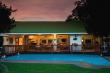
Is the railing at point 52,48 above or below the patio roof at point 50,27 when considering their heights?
below

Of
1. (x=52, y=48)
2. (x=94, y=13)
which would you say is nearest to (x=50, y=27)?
(x=52, y=48)

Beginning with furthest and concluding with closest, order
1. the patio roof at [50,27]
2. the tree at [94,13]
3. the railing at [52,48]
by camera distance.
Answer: the patio roof at [50,27] < the railing at [52,48] < the tree at [94,13]

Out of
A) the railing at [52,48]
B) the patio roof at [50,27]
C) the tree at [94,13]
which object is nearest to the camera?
the tree at [94,13]

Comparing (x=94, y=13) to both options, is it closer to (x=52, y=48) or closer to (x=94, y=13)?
(x=94, y=13)

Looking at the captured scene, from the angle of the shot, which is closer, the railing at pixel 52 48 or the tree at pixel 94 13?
the tree at pixel 94 13

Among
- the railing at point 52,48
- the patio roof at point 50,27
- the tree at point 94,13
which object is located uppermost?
the patio roof at point 50,27

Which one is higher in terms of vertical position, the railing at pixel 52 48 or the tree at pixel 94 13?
the tree at pixel 94 13

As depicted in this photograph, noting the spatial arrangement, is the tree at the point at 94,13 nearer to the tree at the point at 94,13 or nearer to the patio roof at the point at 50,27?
the tree at the point at 94,13

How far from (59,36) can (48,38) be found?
6.67 feet

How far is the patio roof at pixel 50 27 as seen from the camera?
61.2 metres

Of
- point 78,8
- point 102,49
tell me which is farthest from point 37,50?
point 78,8

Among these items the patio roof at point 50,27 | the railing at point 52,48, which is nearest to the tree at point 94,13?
the railing at point 52,48

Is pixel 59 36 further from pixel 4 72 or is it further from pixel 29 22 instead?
pixel 4 72

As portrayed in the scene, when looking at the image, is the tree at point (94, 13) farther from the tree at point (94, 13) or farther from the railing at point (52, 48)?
the railing at point (52, 48)
